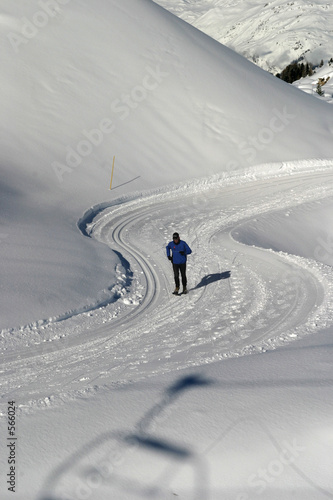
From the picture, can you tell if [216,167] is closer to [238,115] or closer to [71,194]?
[238,115]

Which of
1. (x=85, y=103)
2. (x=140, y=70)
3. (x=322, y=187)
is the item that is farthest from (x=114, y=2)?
(x=322, y=187)

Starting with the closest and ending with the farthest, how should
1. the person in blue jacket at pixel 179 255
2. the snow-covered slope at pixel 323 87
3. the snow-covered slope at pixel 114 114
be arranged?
the person in blue jacket at pixel 179 255
the snow-covered slope at pixel 114 114
the snow-covered slope at pixel 323 87

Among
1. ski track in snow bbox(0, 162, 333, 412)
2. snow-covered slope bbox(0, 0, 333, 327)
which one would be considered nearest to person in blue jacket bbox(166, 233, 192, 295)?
ski track in snow bbox(0, 162, 333, 412)

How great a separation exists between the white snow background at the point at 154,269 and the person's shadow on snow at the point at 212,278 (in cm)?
10

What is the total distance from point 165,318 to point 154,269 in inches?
125

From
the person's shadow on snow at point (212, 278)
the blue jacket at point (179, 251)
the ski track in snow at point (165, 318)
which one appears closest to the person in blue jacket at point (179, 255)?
the blue jacket at point (179, 251)

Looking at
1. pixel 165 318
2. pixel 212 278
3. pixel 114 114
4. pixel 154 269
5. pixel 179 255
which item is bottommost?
pixel 165 318

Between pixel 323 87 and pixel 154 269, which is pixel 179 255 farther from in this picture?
pixel 323 87

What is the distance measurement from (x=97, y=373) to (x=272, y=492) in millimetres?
3250

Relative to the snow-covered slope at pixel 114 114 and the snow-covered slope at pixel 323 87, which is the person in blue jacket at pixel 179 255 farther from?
the snow-covered slope at pixel 323 87

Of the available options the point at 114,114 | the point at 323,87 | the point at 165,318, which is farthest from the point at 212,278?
the point at 323,87

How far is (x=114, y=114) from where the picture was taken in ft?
86.9

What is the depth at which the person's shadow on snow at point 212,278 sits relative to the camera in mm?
11838

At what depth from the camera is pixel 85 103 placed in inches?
1037
